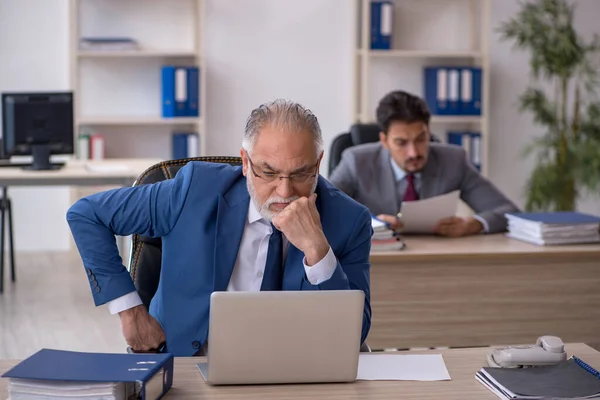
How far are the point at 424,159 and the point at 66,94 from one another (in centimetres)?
236

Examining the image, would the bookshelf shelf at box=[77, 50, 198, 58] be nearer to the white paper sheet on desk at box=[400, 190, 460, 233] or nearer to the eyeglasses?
the white paper sheet on desk at box=[400, 190, 460, 233]

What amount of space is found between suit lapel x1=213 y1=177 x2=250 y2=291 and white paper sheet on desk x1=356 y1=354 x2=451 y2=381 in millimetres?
390

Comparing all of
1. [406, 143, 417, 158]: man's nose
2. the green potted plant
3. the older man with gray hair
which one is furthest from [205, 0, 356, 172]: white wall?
the older man with gray hair

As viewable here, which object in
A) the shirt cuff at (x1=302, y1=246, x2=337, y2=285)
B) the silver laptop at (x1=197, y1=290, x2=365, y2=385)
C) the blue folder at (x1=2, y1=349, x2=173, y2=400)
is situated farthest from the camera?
the shirt cuff at (x1=302, y1=246, x2=337, y2=285)

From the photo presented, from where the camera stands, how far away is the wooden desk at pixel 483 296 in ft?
10.4

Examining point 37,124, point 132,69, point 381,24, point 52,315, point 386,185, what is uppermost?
point 381,24

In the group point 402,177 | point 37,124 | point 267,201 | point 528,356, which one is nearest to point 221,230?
point 267,201

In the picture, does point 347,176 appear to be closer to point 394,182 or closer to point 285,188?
point 394,182

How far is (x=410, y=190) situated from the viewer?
3791 millimetres

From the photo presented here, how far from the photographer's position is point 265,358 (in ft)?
5.68

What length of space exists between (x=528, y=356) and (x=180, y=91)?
4.58m

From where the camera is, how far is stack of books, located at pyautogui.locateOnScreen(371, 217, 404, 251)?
10.4 feet

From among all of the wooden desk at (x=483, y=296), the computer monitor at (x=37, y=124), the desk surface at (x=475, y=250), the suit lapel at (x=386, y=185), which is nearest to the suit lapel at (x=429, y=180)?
the suit lapel at (x=386, y=185)

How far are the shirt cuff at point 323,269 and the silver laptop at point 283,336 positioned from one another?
0.90ft
